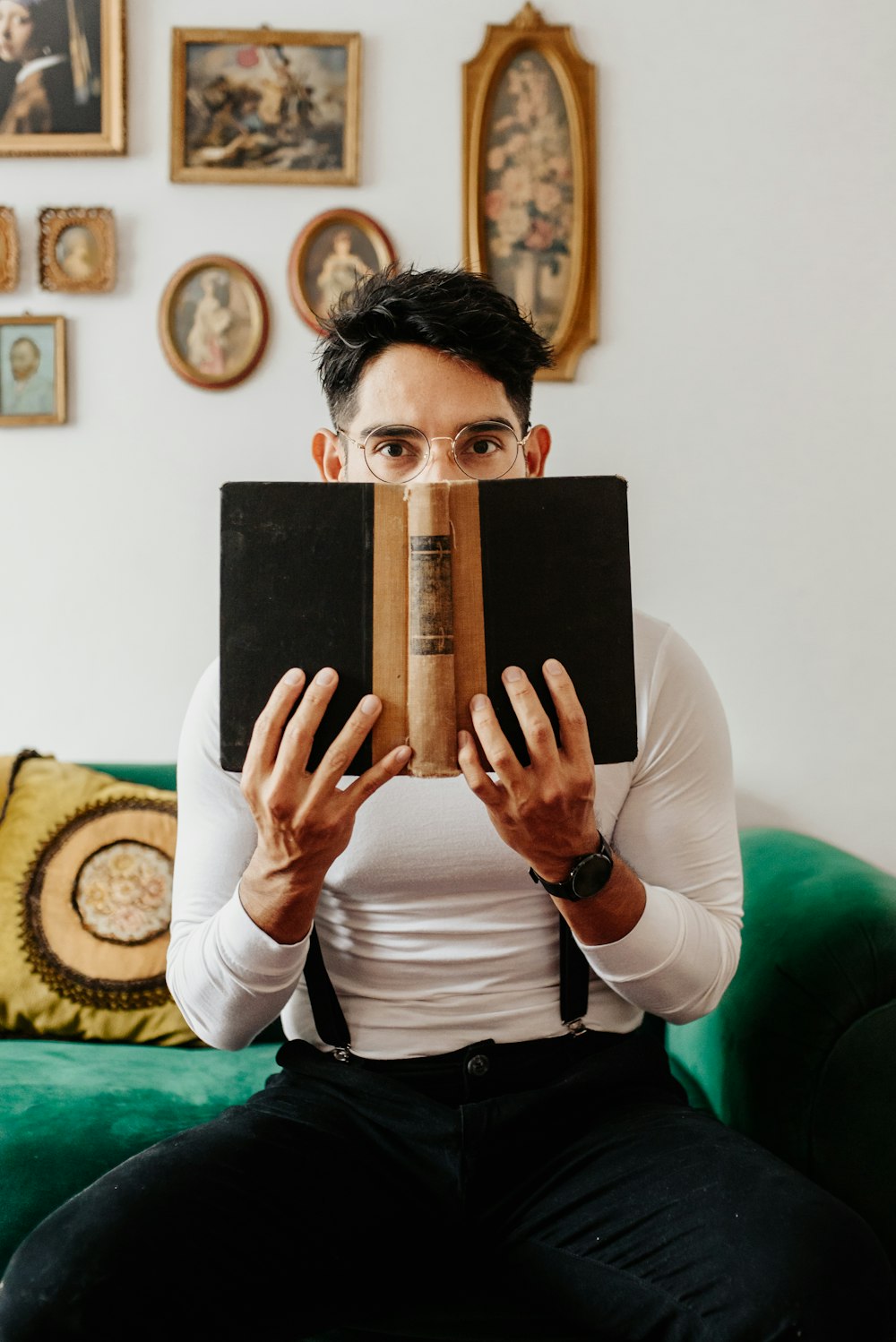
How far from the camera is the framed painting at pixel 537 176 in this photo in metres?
1.74

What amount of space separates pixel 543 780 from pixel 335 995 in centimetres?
35

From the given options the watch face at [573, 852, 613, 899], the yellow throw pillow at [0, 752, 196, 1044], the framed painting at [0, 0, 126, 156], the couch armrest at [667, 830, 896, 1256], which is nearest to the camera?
the watch face at [573, 852, 613, 899]

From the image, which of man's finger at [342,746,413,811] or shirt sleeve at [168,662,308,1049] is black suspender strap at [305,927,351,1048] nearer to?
shirt sleeve at [168,662,308,1049]

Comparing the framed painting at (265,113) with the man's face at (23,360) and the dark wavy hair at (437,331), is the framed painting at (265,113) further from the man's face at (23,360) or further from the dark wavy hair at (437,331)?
the dark wavy hair at (437,331)

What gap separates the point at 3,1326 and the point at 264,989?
0.30 metres

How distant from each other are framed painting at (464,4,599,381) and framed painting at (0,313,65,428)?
0.70 metres

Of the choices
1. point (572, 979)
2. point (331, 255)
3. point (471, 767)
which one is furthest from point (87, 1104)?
point (331, 255)

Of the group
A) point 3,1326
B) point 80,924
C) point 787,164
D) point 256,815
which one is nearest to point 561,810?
point 256,815

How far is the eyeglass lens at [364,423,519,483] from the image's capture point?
1021 millimetres

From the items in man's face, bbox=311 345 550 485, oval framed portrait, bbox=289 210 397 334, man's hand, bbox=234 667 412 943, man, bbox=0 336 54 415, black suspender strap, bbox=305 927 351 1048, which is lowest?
black suspender strap, bbox=305 927 351 1048

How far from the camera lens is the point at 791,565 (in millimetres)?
1774

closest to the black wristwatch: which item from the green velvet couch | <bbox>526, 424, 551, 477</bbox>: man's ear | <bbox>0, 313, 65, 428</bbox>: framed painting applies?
the green velvet couch

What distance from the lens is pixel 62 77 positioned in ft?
5.74

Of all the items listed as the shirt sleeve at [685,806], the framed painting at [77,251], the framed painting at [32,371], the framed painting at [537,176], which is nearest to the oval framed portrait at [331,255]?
the framed painting at [537,176]
